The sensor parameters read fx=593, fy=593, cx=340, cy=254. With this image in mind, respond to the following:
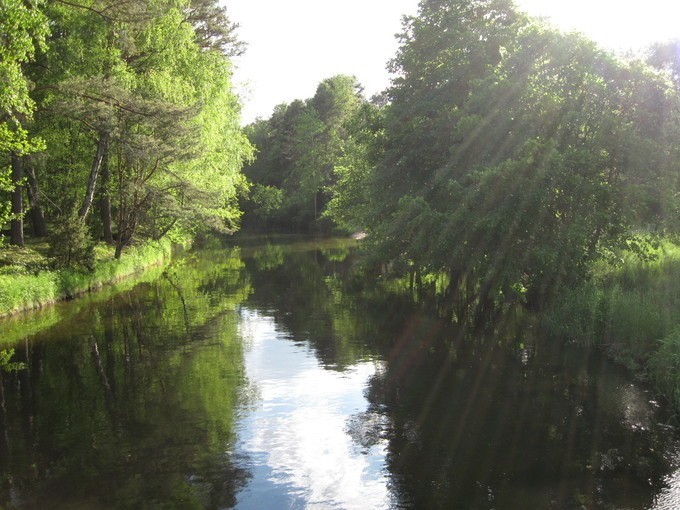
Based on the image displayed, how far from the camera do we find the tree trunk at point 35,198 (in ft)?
95.7

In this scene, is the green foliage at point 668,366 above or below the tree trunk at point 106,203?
below

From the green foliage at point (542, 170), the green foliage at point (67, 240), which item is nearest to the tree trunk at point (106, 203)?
the green foliage at point (67, 240)

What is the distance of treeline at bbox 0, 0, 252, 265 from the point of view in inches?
963

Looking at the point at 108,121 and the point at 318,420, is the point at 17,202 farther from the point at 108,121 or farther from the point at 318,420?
the point at 318,420

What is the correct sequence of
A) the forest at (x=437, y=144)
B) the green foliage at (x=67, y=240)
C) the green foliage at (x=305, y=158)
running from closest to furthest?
the forest at (x=437, y=144) < the green foliage at (x=67, y=240) < the green foliage at (x=305, y=158)

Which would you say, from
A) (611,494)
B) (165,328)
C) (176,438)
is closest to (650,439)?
(611,494)

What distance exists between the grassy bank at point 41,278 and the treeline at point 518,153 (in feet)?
42.6

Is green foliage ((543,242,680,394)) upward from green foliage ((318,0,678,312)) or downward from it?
downward

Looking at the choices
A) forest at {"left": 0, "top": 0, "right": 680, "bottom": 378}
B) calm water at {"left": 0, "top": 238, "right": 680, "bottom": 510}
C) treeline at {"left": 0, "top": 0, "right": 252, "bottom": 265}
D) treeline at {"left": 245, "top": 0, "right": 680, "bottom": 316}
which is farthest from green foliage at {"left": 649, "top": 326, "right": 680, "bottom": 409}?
treeline at {"left": 0, "top": 0, "right": 252, "bottom": 265}

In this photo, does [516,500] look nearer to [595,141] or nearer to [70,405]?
[70,405]

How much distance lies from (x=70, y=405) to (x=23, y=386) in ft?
7.29

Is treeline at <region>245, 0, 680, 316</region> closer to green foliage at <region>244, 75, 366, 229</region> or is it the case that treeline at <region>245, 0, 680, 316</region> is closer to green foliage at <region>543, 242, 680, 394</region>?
green foliage at <region>543, 242, 680, 394</region>

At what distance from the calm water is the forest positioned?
10.9ft

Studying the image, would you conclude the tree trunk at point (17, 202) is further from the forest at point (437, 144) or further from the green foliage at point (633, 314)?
the green foliage at point (633, 314)
